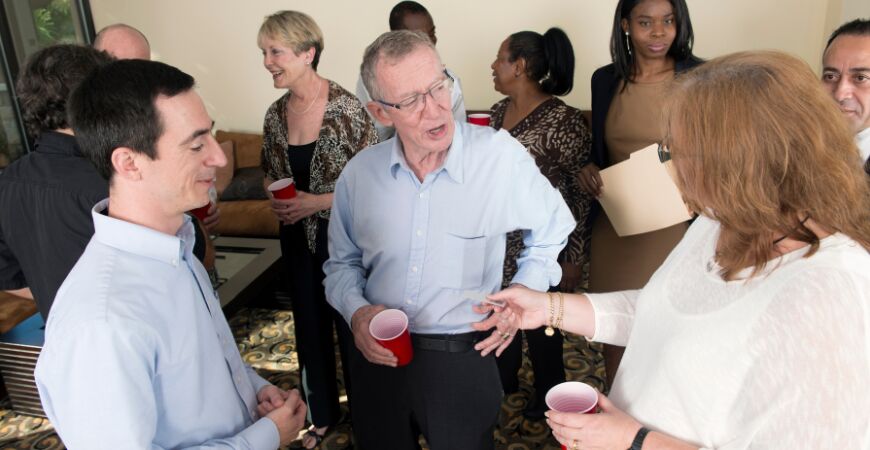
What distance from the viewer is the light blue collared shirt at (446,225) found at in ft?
4.89

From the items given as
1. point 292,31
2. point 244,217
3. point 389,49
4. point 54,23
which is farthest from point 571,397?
point 54,23

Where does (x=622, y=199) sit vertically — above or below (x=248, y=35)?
below

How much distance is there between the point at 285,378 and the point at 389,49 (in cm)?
209

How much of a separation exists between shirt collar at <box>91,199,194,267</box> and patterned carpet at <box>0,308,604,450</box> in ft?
5.46

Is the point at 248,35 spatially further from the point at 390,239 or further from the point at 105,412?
the point at 105,412

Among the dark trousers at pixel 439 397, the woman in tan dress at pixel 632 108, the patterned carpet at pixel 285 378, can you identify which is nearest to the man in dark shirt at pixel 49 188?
the dark trousers at pixel 439 397

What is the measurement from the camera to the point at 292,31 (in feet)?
7.37

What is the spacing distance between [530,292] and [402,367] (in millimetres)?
399

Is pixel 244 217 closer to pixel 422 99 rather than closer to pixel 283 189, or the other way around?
pixel 283 189

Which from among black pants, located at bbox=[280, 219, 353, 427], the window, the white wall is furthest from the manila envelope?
the window

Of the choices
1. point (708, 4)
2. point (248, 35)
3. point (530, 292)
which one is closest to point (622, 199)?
point (530, 292)

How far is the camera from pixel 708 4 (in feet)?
12.3

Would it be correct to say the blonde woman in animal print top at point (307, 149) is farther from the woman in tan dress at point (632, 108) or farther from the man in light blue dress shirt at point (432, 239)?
the woman in tan dress at point (632, 108)

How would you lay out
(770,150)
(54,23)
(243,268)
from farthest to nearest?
(54,23) → (243,268) → (770,150)
